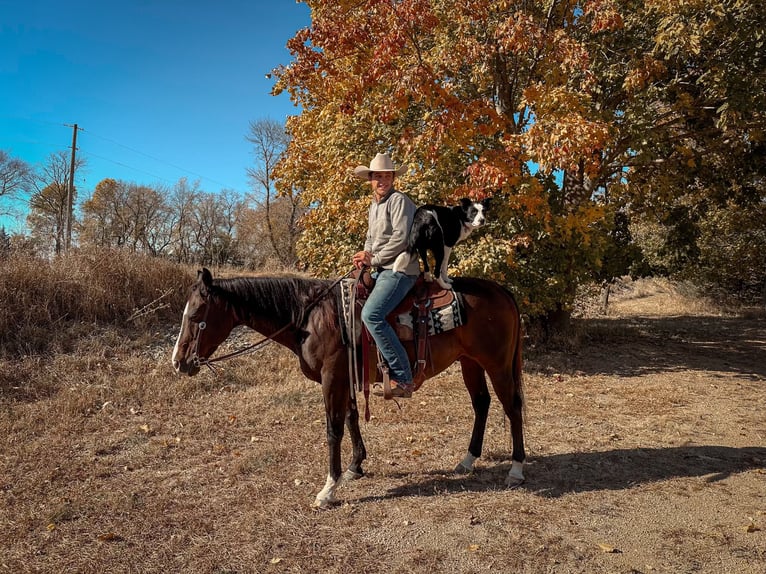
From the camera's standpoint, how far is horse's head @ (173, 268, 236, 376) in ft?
13.6

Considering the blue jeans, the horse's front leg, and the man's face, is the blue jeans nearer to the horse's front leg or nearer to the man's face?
the horse's front leg

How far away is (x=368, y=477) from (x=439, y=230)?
249 centimetres

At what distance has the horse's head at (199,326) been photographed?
163 inches

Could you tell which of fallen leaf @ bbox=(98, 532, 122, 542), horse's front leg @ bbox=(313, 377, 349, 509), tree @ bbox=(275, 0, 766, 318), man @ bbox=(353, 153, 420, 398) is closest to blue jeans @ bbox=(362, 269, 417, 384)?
man @ bbox=(353, 153, 420, 398)

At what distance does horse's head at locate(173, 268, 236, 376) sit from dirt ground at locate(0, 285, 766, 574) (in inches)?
48.4

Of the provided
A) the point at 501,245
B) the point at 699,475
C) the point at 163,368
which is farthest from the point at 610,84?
the point at 163,368

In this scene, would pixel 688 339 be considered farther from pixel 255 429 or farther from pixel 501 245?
pixel 255 429

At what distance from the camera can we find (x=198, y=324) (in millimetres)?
4148

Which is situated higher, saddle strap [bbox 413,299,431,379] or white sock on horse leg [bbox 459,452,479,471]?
saddle strap [bbox 413,299,431,379]

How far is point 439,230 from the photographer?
4109mm

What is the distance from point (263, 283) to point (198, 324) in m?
0.66

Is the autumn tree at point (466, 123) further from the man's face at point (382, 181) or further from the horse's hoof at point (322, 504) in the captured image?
the horse's hoof at point (322, 504)

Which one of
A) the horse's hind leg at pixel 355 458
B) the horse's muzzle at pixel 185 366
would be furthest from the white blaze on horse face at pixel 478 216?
the horse's muzzle at pixel 185 366

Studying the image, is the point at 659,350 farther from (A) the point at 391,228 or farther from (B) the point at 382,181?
(B) the point at 382,181
